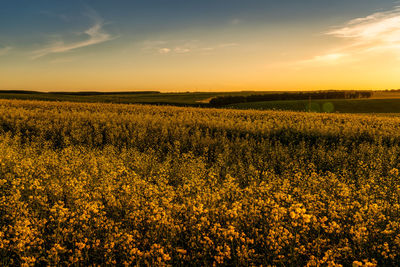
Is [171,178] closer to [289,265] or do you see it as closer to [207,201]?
[207,201]

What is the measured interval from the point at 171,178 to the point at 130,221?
10.4 feet

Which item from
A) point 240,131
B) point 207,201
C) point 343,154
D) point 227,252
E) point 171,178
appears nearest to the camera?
point 227,252

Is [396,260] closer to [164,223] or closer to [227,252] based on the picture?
[227,252]

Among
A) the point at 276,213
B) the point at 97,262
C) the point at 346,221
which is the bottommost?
the point at 97,262

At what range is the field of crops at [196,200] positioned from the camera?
3.83 m

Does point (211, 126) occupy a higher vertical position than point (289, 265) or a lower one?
higher

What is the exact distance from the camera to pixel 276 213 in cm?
407

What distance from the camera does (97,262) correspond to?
3.99m

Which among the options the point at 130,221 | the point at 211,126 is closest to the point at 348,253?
the point at 130,221

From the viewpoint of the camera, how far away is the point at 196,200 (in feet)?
16.1

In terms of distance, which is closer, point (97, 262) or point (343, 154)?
point (97, 262)

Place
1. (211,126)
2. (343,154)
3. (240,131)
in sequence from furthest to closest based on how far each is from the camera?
(211,126) → (240,131) → (343,154)

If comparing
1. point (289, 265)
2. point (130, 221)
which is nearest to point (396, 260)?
point (289, 265)

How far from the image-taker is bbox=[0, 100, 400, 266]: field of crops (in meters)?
3.83
